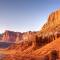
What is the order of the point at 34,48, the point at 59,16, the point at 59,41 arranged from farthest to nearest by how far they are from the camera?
the point at 59,16 < the point at 34,48 < the point at 59,41

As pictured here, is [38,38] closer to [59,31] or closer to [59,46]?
[59,31]

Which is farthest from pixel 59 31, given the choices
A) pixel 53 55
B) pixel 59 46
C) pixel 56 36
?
pixel 53 55

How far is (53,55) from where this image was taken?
127 feet

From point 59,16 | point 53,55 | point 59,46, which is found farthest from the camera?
point 59,16

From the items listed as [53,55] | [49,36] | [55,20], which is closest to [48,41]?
[49,36]

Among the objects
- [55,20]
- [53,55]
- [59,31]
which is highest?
[55,20]

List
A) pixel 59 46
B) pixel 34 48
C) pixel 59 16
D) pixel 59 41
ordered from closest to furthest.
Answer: pixel 59 46
pixel 59 41
pixel 34 48
pixel 59 16

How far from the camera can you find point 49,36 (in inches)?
5768

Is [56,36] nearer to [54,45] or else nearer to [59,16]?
[54,45]

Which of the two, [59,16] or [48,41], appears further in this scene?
[59,16]

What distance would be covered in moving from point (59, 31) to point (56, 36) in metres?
5.30

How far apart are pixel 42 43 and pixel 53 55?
108 metres

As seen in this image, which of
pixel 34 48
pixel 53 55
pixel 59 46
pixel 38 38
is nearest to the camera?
pixel 53 55

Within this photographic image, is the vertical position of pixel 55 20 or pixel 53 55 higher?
pixel 55 20
